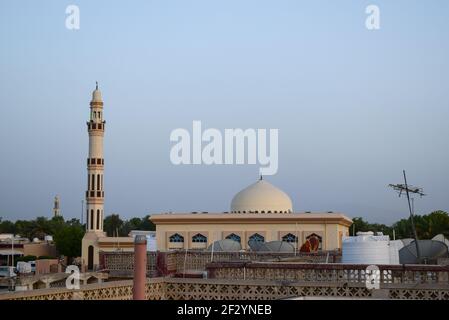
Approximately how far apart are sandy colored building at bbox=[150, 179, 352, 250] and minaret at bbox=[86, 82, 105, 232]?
364 cm

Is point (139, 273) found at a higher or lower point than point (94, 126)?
lower

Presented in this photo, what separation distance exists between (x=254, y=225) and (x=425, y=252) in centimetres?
1982

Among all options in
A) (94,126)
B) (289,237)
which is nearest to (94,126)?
(94,126)

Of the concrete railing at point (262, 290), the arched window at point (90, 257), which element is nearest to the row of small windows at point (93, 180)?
the arched window at point (90, 257)

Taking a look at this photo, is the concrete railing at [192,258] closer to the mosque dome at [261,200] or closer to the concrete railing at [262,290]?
the concrete railing at [262,290]

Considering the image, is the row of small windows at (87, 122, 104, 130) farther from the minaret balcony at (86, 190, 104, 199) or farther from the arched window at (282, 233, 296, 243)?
the arched window at (282, 233, 296, 243)

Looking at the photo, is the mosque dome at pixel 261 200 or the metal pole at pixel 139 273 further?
the mosque dome at pixel 261 200

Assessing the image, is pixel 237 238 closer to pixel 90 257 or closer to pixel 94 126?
pixel 90 257

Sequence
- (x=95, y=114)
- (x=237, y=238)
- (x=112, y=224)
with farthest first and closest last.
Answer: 1. (x=112, y=224)
2. (x=95, y=114)
3. (x=237, y=238)

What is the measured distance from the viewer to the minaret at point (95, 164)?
4191 centimetres

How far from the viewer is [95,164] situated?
4194cm

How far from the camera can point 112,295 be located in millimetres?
12719

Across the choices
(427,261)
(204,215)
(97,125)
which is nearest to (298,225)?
(204,215)
